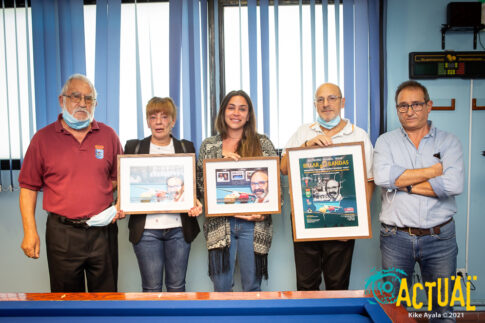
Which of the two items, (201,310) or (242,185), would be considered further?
(242,185)

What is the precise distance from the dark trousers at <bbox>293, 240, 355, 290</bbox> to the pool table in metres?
0.87

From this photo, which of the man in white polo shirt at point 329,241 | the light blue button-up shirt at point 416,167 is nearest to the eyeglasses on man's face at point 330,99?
the man in white polo shirt at point 329,241

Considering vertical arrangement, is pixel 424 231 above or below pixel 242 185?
below

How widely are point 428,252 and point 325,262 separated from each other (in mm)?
645

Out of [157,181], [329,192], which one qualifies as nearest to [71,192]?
[157,181]

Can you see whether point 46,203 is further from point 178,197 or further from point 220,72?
point 220,72

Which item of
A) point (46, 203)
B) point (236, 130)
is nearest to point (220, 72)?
point (236, 130)

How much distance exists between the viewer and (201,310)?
3.81ft

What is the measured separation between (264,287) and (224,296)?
1597 millimetres

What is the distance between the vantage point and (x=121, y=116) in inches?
106

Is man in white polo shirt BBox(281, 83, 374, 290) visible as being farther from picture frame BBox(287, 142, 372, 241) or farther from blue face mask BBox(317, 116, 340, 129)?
picture frame BBox(287, 142, 372, 241)

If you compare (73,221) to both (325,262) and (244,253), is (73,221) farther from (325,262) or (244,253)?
(325,262)

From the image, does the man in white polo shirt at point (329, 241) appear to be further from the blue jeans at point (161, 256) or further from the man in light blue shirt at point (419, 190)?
the blue jeans at point (161, 256)

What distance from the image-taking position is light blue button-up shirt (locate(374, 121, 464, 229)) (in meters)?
1.86
